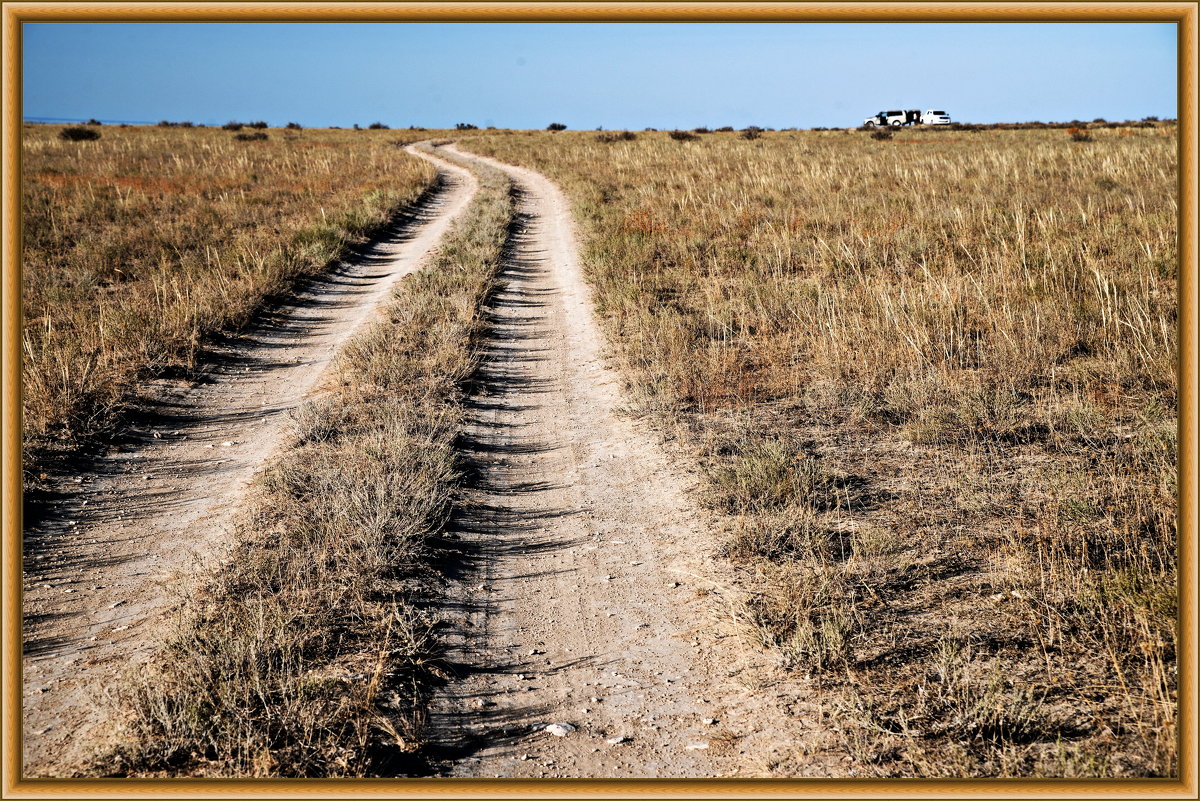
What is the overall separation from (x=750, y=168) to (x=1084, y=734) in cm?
2313

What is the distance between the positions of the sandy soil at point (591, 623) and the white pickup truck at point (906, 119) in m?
58.8

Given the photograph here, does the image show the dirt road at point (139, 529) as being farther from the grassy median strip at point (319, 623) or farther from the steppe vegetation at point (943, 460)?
the steppe vegetation at point (943, 460)

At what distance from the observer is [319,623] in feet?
11.6

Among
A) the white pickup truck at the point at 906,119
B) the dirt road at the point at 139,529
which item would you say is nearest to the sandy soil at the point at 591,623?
the dirt road at the point at 139,529

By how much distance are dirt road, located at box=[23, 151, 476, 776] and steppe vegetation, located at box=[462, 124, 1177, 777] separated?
2.98 metres

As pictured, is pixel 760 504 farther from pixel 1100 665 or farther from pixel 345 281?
pixel 345 281

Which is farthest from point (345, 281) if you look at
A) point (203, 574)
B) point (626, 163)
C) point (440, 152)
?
point (440, 152)

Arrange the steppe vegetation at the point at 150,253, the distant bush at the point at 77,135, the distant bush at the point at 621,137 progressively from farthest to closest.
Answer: the distant bush at the point at 621,137, the distant bush at the point at 77,135, the steppe vegetation at the point at 150,253

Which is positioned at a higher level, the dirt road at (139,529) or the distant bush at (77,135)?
the distant bush at (77,135)

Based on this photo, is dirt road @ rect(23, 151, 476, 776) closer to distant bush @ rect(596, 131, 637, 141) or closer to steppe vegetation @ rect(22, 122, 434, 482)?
steppe vegetation @ rect(22, 122, 434, 482)

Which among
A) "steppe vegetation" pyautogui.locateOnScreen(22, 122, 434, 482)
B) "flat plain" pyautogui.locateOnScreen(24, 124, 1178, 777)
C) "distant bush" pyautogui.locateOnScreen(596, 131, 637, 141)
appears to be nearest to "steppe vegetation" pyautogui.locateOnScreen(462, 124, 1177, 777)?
"flat plain" pyautogui.locateOnScreen(24, 124, 1178, 777)

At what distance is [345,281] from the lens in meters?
12.4

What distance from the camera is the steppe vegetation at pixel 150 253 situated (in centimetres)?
629
